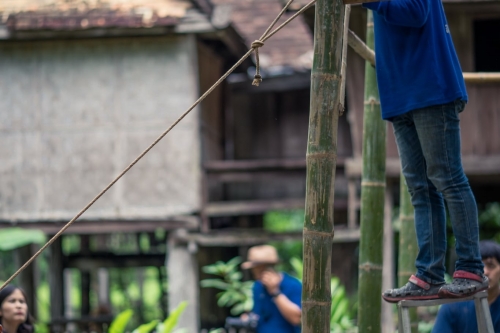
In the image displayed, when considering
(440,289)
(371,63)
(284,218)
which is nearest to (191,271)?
(371,63)

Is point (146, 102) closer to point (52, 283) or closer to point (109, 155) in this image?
point (109, 155)

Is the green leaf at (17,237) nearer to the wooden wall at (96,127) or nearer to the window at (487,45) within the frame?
the wooden wall at (96,127)

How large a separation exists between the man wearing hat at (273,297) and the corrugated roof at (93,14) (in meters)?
5.26

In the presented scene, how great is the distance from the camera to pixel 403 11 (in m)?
3.04

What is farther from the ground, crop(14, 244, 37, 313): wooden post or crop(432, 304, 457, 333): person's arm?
crop(432, 304, 457, 333): person's arm

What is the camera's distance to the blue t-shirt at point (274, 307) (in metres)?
5.32

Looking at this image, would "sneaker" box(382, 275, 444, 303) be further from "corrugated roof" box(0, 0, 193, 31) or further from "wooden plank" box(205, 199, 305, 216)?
"wooden plank" box(205, 199, 305, 216)

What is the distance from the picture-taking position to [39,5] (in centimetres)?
1062

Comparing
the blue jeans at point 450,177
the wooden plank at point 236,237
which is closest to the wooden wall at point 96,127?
the wooden plank at point 236,237

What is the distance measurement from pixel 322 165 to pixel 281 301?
99.0 inches

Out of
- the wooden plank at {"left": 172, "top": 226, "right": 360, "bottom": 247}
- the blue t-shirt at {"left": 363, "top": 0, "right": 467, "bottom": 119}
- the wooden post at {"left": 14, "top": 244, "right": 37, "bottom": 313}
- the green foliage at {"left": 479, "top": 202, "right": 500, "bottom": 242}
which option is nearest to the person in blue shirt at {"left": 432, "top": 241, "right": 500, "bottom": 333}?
the blue t-shirt at {"left": 363, "top": 0, "right": 467, "bottom": 119}

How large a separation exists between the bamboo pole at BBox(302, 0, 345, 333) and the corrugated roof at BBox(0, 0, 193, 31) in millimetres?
7291

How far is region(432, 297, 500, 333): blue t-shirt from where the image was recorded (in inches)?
146

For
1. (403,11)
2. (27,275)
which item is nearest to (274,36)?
(27,275)
